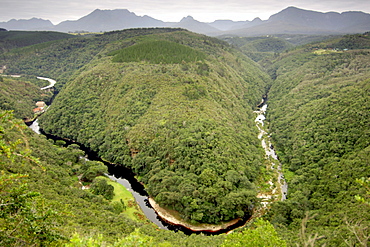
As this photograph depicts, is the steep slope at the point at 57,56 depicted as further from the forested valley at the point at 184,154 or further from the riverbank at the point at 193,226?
the riverbank at the point at 193,226

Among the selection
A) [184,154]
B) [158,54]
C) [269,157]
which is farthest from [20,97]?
[269,157]

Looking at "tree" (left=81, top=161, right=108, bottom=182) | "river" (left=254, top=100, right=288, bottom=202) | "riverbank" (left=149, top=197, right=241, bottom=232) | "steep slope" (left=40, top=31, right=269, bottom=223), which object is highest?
"steep slope" (left=40, top=31, right=269, bottom=223)

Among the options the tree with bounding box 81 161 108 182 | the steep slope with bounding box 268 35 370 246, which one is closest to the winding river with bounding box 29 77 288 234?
the steep slope with bounding box 268 35 370 246

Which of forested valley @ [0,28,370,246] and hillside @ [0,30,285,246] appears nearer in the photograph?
hillside @ [0,30,285,246]

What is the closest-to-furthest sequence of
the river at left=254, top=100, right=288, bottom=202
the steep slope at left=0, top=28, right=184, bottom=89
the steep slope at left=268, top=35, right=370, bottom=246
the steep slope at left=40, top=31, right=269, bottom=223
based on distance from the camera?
the steep slope at left=268, top=35, right=370, bottom=246
the steep slope at left=40, top=31, right=269, bottom=223
the river at left=254, top=100, right=288, bottom=202
the steep slope at left=0, top=28, right=184, bottom=89

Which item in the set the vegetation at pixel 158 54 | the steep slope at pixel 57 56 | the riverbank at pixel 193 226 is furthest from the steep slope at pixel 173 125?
the steep slope at pixel 57 56

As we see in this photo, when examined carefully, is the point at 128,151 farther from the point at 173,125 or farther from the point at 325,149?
the point at 325,149

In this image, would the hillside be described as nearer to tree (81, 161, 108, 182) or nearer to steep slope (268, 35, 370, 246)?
tree (81, 161, 108, 182)
